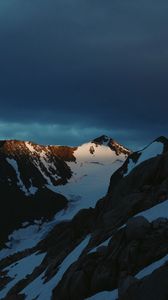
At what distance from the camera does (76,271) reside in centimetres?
3584

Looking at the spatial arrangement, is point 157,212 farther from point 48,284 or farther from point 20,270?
point 20,270

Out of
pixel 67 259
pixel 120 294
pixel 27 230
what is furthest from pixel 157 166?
pixel 27 230

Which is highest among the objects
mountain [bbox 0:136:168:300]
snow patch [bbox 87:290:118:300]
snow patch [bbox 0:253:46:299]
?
snow patch [bbox 0:253:46:299]

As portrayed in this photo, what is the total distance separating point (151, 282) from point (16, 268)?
174ft

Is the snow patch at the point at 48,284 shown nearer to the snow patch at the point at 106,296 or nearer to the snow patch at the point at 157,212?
the snow patch at the point at 157,212

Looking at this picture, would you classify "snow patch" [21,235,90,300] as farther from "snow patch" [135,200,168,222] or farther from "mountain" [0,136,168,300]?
"snow patch" [135,200,168,222]

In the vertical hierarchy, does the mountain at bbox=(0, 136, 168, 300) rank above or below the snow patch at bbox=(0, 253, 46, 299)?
below

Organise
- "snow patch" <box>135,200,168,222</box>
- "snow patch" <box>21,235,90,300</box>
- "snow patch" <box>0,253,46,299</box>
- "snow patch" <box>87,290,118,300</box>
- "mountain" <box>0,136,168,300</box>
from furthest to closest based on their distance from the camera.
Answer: "snow patch" <box>0,253,46,299</box> < "snow patch" <box>21,235,90,300</box> < "snow patch" <box>135,200,168,222</box> < "snow patch" <box>87,290,118,300</box> < "mountain" <box>0,136,168,300</box>

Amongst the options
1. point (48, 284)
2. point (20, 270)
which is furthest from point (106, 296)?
point (20, 270)

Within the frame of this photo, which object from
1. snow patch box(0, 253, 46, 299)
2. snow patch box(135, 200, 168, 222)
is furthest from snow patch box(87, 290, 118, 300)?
snow patch box(0, 253, 46, 299)

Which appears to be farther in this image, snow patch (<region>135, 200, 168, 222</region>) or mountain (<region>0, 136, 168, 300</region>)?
snow patch (<region>135, 200, 168, 222</region>)

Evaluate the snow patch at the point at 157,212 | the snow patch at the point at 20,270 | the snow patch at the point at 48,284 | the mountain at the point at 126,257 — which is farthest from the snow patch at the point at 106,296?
the snow patch at the point at 20,270

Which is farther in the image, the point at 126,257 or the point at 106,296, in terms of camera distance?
the point at 126,257

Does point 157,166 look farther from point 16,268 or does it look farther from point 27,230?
point 27,230
